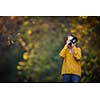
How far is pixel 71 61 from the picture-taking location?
2.58 metres

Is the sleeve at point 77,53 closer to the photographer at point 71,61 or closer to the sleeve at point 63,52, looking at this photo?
the photographer at point 71,61

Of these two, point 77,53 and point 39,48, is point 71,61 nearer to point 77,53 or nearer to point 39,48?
point 77,53

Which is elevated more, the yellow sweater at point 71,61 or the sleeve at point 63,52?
the sleeve at point 63,52

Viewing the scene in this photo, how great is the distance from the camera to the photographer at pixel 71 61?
2.57 m

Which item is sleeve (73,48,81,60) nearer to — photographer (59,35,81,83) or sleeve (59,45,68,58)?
photographer (59,35,81,83)

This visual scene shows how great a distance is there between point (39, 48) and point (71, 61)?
1.16ft

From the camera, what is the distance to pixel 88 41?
8.45ft

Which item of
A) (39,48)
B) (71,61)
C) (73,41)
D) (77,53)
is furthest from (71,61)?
(39,48)

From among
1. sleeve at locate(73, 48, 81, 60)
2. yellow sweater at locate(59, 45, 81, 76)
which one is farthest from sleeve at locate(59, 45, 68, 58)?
sleeve at locate(73, 48, 81, 60)

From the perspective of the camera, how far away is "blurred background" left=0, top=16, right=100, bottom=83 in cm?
255

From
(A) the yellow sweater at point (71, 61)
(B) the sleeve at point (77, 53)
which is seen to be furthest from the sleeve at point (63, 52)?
(B) the sleeve at point (77, 53)

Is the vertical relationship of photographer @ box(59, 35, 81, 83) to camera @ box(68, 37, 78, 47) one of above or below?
below
